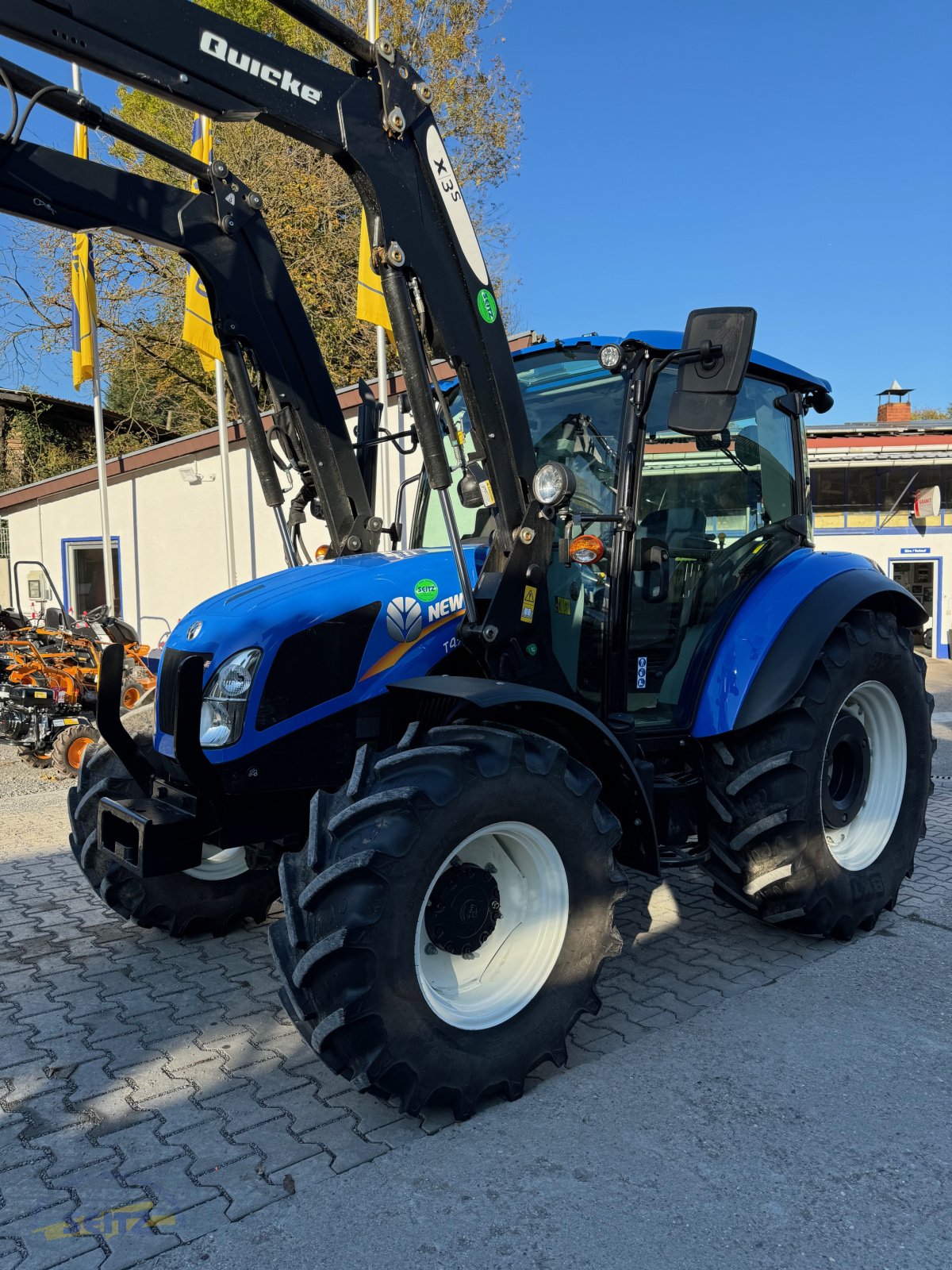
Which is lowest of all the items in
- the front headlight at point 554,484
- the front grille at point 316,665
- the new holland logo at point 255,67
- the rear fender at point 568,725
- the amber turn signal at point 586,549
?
the rear fender at point 568,725

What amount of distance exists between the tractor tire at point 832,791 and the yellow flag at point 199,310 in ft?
14.0

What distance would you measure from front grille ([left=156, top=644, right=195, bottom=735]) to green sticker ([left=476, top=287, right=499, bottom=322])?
150 centimetres

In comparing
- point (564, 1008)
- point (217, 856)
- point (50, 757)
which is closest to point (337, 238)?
point (50, 757)

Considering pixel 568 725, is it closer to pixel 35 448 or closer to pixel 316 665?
pixel 316 665

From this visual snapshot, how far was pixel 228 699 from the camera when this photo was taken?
3.10m

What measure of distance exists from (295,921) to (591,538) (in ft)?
5.45

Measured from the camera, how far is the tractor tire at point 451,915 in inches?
102

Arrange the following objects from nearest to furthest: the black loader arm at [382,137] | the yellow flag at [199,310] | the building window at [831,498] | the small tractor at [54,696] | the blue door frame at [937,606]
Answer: the black loader arm at [382,137], the yellow flag at [199,310], the small tractor at [54,696], the blue door frame at [937,606], the building window at [831,498]

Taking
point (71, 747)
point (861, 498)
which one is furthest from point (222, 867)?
point (861, 498)

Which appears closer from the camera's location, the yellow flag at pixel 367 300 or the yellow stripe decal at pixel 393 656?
the yellow stripe decal at pixel 393 656

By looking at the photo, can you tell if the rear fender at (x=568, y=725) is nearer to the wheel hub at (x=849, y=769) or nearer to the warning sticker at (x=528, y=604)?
the warning sticker at (x=528, y=604)

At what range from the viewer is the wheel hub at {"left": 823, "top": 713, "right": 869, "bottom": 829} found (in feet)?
14.2

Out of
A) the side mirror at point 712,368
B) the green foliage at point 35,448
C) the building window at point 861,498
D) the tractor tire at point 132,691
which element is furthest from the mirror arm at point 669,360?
the green foliage at point 35,448

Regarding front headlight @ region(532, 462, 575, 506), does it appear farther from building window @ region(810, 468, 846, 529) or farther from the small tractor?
building window @ region(810, 468, 846, 529)
